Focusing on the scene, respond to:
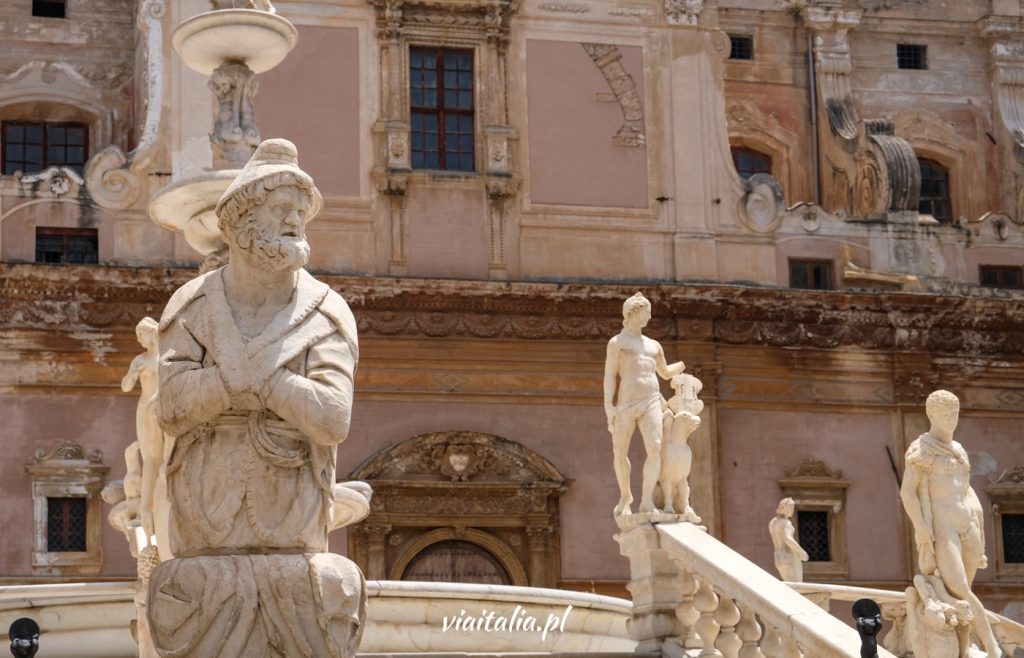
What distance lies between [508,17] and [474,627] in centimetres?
1419

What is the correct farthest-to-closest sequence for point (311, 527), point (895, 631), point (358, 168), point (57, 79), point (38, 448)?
point (57, 79)
point (358, 168)
point (38, 448)
point (895, 631)
point (311, 527)

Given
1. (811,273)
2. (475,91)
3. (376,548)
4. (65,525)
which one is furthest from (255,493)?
(811,273)

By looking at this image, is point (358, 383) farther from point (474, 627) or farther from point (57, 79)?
point (474, 627)

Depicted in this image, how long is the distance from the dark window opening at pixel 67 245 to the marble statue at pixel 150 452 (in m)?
9.42

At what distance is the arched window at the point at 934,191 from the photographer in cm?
3155

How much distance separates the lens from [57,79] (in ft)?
93.0

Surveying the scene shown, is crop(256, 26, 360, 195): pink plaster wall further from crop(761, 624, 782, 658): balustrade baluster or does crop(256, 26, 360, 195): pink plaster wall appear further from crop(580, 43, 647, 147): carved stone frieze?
crop(761, 624, 782, 658): balustrade baluster

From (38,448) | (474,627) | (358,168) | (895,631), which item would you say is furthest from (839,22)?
(474,627)

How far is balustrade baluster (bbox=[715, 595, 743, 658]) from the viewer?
12648 millimetres

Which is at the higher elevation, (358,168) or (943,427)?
(358,168)

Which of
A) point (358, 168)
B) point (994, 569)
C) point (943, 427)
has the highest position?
point (358, 168)

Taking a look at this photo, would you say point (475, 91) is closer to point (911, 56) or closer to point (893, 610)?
point (911, 56)

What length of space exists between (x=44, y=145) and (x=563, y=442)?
838 cm

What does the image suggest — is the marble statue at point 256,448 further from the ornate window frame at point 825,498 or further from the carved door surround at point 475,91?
the ornate window frame at point 825,498
